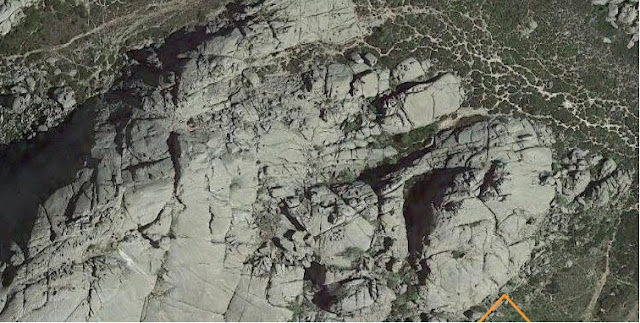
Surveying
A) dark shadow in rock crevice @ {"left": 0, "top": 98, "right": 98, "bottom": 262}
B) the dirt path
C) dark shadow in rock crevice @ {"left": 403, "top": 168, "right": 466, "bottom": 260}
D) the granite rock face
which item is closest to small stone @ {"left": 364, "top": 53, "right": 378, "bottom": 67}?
the granite rock face

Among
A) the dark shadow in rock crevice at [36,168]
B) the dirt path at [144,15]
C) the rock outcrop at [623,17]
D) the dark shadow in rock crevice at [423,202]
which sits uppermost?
the dirt path at [144,15]

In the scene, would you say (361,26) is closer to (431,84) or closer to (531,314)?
(431,84)

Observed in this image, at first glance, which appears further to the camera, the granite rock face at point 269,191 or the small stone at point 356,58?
the small stone at point 356,58

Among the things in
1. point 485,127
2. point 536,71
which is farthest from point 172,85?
point 536,71

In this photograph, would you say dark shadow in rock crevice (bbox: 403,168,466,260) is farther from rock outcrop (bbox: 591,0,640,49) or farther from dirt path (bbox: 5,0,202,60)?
dirt path (bbox: 5,0,202,60)

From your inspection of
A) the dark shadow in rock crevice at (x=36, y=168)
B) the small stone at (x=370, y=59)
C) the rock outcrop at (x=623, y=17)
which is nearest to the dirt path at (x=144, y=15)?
the dark shadow in rock crevice at (x=36, y=168)

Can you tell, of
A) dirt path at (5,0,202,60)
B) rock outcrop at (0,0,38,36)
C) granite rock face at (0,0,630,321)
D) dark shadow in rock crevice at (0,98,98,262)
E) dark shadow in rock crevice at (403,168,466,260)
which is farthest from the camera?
dirt path at (5,0,202,60)

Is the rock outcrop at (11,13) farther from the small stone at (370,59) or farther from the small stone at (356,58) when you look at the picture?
the small stone at (370,59)

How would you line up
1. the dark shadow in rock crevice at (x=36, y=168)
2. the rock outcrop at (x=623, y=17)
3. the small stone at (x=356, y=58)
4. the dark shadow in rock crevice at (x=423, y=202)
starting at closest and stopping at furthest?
the dark shadow in rock crevice at (x=36, y=168) → the dark shadow in rock crevice at (x=423, y=202) → the small stone at (x=356, y=58) → the rock outcrop at (x=623, y=17)
